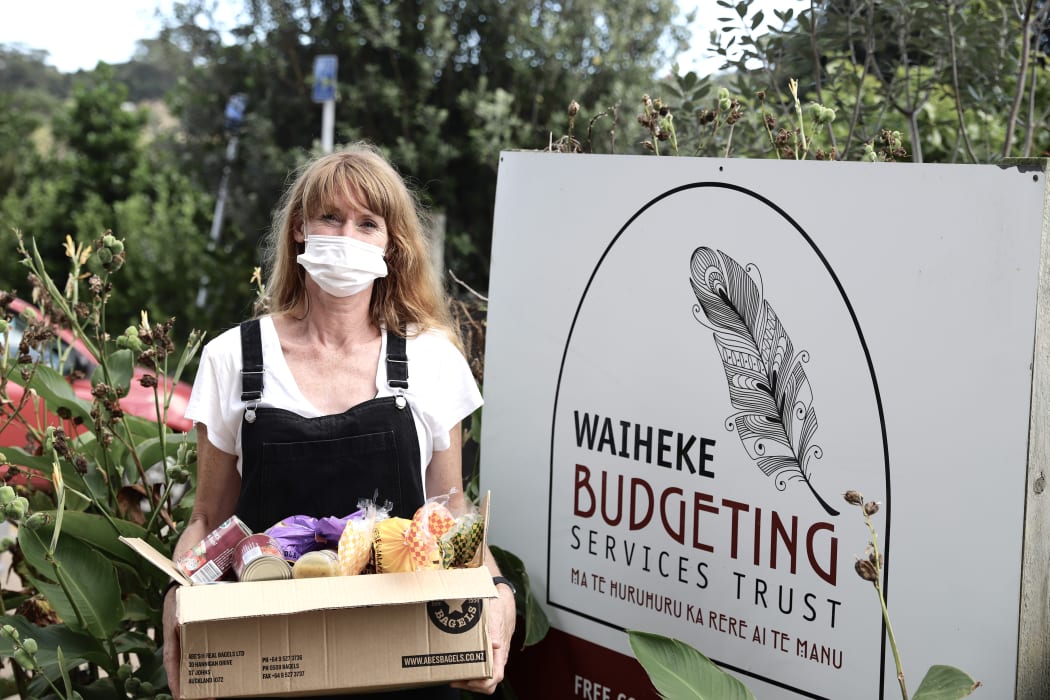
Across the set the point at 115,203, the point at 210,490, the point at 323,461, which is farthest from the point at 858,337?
the point at 115,203

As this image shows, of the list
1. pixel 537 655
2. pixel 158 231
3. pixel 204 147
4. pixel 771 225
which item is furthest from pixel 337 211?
pixel 158 231

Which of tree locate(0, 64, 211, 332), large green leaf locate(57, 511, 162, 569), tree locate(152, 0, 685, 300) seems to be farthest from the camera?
tree locate(0, 64, 211, 332)

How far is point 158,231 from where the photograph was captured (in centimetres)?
1132

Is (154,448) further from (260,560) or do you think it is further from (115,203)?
(115,203)

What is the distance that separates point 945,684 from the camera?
1560mm

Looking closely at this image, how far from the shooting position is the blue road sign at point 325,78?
864cm

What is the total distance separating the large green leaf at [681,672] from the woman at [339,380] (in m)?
0.29

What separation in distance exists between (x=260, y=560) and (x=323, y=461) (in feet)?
1.04

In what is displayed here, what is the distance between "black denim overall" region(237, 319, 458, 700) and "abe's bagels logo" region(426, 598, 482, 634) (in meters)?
0.27

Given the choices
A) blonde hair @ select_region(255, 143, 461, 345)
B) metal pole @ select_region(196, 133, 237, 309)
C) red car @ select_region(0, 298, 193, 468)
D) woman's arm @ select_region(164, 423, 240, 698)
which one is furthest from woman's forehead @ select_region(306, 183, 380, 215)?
metal pole @ select_region(196, 133, 237, 309)

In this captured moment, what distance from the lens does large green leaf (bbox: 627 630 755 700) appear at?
5.83ft

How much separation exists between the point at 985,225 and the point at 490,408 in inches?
49.2

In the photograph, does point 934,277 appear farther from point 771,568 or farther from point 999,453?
point 771,568

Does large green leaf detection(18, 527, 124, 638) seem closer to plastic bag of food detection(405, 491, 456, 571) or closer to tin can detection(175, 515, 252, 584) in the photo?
tin can detection(175, 515, 252, 584)
